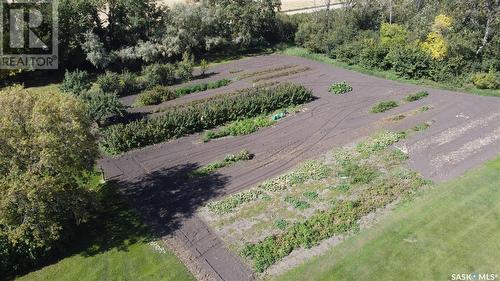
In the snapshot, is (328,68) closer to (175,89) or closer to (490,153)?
(175,89)

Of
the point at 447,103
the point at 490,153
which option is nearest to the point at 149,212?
the point at 490,153

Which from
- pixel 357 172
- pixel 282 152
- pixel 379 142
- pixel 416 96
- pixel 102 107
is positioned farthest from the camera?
pixel 416 96

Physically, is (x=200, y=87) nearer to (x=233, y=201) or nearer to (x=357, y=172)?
(x=233, y=201)

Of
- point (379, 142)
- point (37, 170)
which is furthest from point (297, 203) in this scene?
point (37, 170)

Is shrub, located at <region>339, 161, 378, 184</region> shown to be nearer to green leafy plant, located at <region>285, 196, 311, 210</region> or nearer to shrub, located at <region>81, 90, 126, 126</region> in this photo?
green leafy plant, located at <region>285, 196, 311, 210</region>

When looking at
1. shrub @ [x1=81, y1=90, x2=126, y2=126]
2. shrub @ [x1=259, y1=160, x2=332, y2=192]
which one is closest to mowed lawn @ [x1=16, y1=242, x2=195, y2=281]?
shrub @ [x1=259, y1=160, x2=332, y2=192]

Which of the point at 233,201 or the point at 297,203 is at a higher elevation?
the point at 297,203

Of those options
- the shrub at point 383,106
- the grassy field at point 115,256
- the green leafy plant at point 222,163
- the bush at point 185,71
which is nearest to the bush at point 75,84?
the bush at point 185,71
